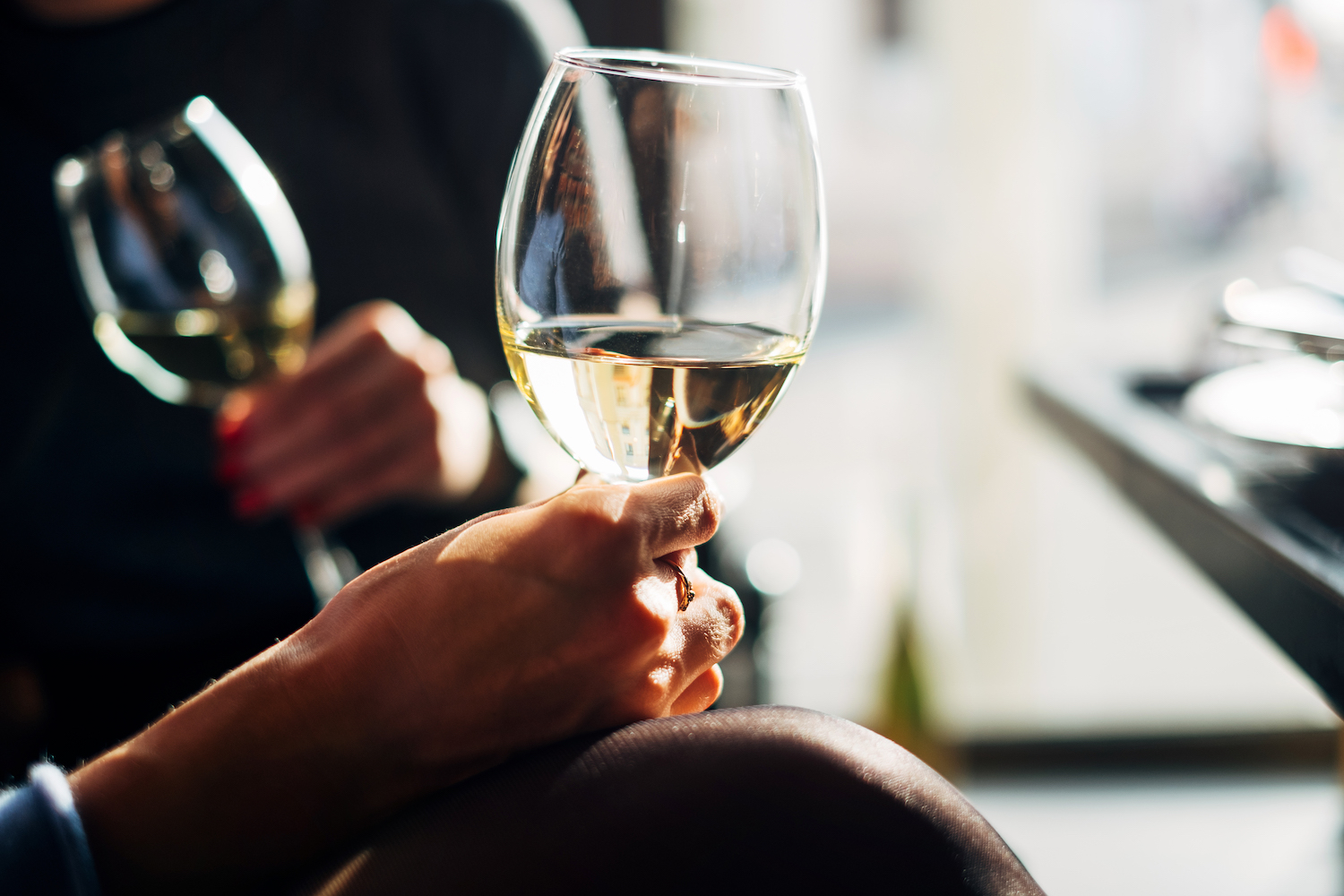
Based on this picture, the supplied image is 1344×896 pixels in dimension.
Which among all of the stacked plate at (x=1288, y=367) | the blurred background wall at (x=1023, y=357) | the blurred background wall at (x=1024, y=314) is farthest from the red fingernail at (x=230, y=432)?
the blurred background wall at (x=1024, y=314)

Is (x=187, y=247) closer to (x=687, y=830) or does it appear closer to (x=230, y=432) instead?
(x=230, y=432)

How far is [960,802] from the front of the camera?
429 mm

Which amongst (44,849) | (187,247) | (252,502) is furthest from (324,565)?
(44,849)

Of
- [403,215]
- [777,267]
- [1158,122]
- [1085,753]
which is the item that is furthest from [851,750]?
[1158,122]

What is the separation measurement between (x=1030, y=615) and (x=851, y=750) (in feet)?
6.93

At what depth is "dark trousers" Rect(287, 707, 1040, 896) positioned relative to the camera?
1.29 feet

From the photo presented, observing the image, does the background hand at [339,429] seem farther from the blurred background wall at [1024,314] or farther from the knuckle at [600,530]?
the blurred background wall at [1024,314]

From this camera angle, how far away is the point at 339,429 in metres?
Result: 0.89

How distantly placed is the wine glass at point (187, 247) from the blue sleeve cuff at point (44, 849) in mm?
520

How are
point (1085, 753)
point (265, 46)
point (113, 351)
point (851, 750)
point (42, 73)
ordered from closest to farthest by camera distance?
point (851, 750) → point (113, 351) → point (42, 73) → point (265, 46) → point (1085, 753)

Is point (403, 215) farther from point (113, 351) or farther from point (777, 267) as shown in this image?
point (777, 267)

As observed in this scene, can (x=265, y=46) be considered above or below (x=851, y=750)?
above

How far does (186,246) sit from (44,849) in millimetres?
592

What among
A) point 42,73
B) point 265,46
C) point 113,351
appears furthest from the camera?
point 265,46
